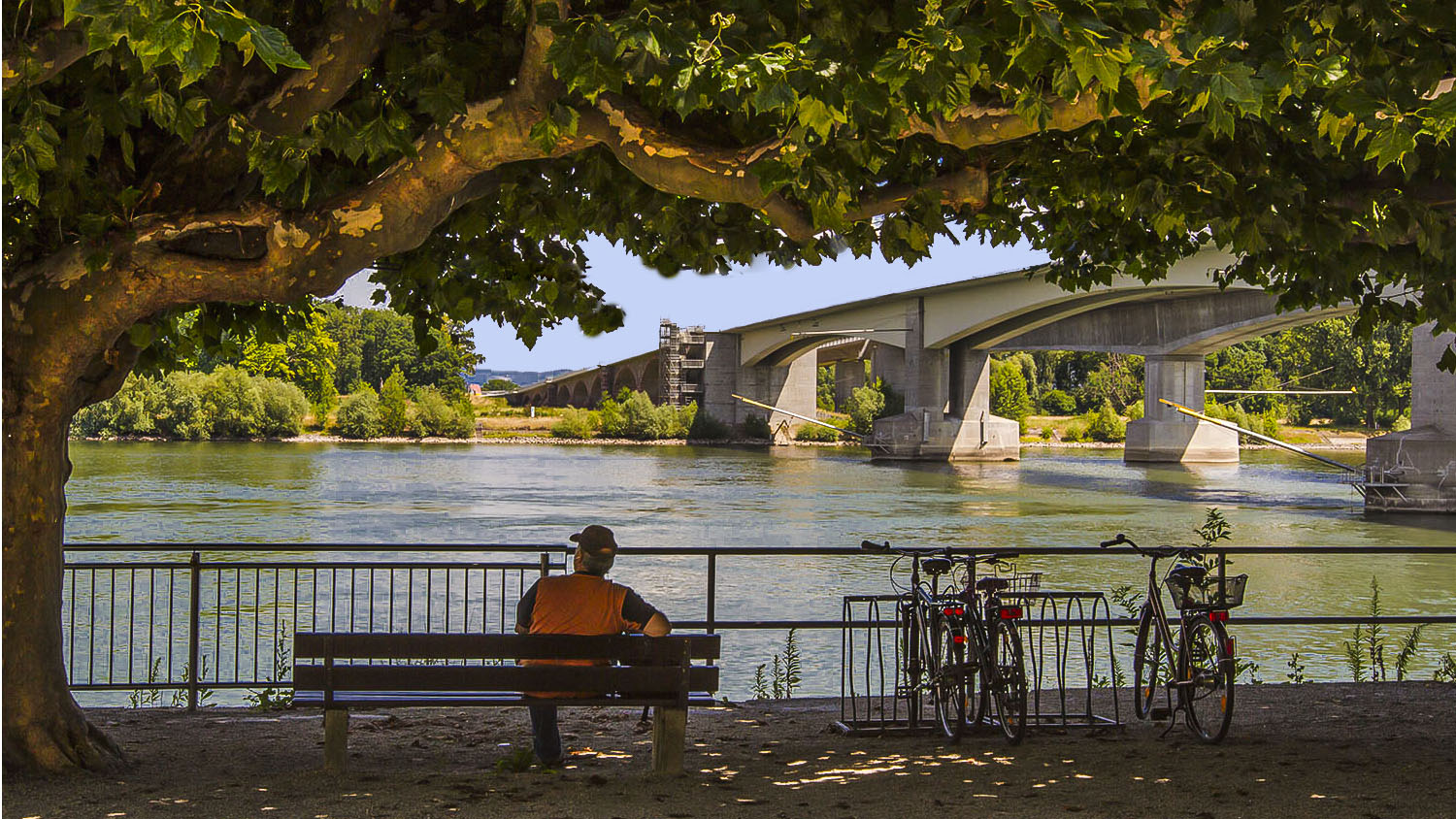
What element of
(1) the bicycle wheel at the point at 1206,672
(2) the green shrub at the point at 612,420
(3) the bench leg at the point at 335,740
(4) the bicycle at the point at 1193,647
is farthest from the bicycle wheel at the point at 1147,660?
(2) the green shrub at the point at 612,420

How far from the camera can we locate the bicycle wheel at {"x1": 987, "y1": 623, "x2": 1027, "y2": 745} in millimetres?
7055

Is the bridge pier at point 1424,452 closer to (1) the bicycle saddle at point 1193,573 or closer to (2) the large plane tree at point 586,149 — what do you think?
(2) the large plane tree at point 586,149

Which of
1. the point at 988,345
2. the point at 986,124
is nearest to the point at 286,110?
the point at 986,124

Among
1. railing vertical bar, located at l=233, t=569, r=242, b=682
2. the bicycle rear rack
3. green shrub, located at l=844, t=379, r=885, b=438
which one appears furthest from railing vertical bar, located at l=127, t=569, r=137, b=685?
green shrub, located at l=844, t=379, r=885, b=438

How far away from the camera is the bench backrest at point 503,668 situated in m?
6.06

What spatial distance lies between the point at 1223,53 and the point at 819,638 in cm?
1341

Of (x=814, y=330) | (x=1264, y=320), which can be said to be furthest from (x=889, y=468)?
(x=1264, y=320)

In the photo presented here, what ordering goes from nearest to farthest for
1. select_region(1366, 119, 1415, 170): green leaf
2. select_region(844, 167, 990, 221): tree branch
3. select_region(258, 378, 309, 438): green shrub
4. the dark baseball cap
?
select_region(1366, 119, 1415, 170): green leaf, the dark baseball cap, select_region(844, 167, 990, 221): tree branch, select_region(258, 378, 309, 438): green shrub

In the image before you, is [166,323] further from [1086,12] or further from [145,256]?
[1086,12]

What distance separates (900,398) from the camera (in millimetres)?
83812

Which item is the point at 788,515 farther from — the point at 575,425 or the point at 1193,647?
the point at 575,425

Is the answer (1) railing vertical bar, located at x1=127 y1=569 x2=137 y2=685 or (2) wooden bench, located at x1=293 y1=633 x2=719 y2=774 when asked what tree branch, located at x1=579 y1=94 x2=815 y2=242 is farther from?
(1) railing vertical bar, located at x1=127 y1=569 x2=137 y2=685

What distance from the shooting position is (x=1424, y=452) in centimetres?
3453

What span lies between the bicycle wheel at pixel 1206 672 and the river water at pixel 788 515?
6.28m
